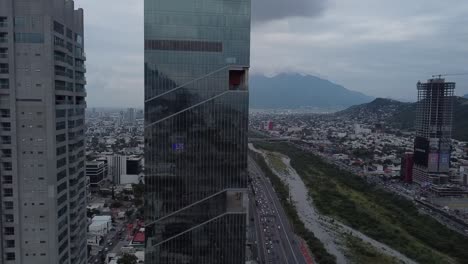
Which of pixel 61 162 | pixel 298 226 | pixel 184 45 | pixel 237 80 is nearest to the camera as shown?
pixel 61 162

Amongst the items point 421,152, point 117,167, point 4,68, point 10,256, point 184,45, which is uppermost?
point 184,45

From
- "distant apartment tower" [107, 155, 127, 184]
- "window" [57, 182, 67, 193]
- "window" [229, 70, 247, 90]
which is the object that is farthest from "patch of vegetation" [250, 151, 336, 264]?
"distant apartment tower" [107, 155, 127, 184]

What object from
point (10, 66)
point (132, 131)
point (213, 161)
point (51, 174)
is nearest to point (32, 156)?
point (51, 174)

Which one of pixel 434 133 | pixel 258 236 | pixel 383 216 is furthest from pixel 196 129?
pixel 434 133

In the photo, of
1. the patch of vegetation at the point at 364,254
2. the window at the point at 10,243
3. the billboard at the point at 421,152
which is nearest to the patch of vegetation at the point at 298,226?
the patch of vegetation at the point at 364,254

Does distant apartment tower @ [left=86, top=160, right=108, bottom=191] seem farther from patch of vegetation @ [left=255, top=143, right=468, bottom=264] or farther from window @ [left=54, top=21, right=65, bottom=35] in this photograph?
window @ [left=54, top=21, right=65, bottom=35]

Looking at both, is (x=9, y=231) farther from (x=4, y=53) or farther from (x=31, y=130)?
(x=4, y=53)
